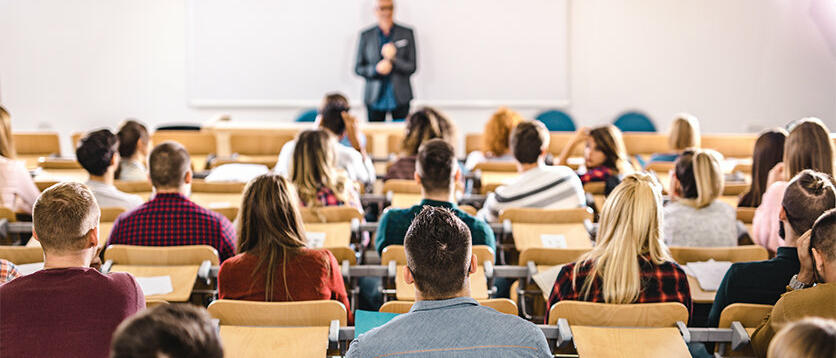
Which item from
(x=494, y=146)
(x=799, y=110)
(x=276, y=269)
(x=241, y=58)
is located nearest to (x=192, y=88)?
(x=241, y=58)

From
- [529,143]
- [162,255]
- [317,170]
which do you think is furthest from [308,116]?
[162,255]

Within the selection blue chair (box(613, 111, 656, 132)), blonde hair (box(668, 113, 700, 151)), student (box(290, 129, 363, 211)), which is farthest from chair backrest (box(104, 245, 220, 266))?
blue chair (box(613, 111, 656, 132))

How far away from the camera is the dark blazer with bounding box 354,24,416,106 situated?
7.54 metres

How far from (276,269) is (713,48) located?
24.7 feet

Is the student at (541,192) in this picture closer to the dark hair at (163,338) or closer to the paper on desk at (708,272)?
the paper on desk at (708,272)

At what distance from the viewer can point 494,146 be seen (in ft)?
17.9

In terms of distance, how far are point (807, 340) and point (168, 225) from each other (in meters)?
2.66

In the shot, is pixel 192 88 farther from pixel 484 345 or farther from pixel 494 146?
pixel 484 345

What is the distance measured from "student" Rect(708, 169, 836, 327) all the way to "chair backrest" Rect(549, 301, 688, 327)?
38cm

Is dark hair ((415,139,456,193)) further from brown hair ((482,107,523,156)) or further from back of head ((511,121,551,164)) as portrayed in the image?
brown hair ((482,107,523,156))

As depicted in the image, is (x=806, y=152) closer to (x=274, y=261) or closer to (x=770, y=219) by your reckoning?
(x=770, y=219)

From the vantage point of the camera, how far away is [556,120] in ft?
28.7

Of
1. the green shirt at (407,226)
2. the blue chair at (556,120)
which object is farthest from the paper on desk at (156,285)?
the blue chair at (556,120)

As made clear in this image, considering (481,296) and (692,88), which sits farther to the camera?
(692,88)
